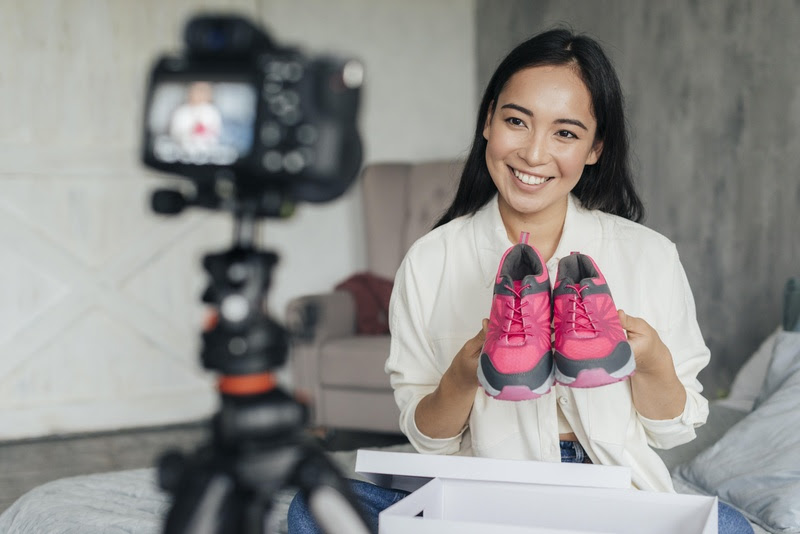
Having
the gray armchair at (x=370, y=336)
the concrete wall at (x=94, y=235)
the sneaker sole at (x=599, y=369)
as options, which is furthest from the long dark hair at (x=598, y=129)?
the concrete wall at (x=94, y=235)

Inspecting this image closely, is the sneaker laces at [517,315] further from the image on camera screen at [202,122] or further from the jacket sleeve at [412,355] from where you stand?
the image on camera screen at [202,122]

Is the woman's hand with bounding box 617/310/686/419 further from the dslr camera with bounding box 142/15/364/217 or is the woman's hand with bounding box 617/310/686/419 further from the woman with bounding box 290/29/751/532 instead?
the dslr camera with bounding box 142/15/364/217

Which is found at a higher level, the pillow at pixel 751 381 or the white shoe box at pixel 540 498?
the white shoe box at pixel 540 498

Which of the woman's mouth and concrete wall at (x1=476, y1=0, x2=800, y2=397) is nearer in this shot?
the woman's mouth

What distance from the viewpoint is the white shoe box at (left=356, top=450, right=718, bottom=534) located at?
3.55 ft

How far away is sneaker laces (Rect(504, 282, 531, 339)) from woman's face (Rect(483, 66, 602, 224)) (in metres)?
0.29

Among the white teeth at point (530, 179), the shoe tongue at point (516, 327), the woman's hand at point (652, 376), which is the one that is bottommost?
the woman's hand at point (652, 376)

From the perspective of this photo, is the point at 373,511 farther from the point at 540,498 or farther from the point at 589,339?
the point at 589,339

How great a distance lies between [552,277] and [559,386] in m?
0.20

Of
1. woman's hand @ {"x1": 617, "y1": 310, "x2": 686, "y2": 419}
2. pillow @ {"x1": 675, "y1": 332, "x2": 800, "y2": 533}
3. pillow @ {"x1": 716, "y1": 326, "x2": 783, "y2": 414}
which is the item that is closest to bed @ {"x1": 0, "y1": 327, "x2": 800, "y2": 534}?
pillow @ {"x1": 675, "y1": 332, "x2": 800, "y2": 533}

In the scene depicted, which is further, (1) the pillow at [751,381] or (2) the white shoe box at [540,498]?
(1) the pillow at [751,381]

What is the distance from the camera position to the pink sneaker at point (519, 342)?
1112 millimetres

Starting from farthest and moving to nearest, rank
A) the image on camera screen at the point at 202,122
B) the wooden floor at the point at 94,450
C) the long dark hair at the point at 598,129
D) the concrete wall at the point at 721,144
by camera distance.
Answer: the wooden floor at the point at 94,450 → the concrete wall at the point at 721,144 → the long dark hair at the point at 598,129 → the image on camera screen at the point at 202,122

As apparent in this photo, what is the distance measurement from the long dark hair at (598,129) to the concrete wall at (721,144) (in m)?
1.23
